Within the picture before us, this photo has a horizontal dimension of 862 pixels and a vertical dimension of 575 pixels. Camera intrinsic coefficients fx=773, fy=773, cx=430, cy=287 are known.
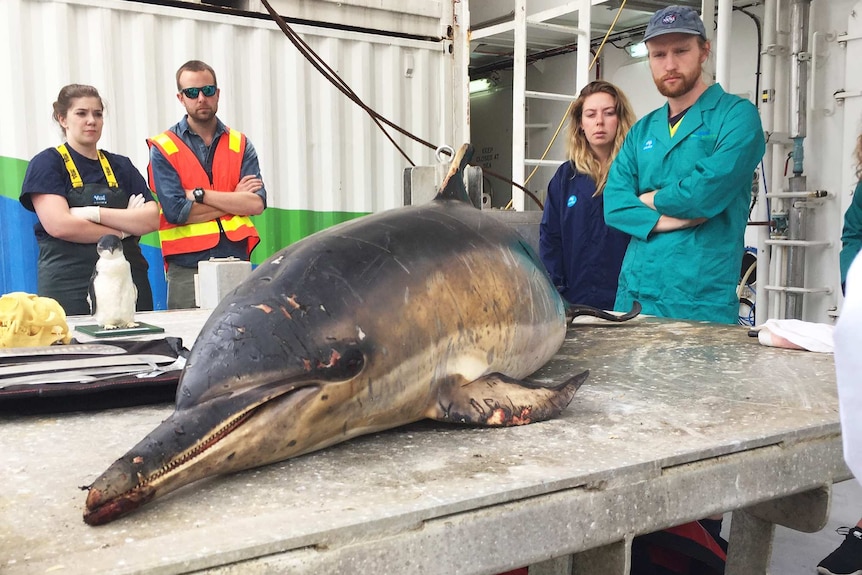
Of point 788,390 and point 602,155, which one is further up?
point 602,155

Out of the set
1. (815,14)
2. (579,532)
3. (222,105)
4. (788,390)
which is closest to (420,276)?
(579,532)

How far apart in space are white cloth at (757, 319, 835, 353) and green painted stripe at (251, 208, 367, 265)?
3.99 m

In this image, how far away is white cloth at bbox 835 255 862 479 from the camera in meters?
0.59

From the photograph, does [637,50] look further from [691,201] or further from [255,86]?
[691,201]

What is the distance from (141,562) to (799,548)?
332cm

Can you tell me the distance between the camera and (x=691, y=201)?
3.21 m

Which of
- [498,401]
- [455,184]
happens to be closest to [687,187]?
[455,184]

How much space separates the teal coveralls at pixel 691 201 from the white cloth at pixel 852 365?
107 inches

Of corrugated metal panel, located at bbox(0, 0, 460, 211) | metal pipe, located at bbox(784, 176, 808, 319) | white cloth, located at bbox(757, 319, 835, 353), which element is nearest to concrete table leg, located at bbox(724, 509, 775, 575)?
white cloth, located at bbox(757, 319, 835, 353)

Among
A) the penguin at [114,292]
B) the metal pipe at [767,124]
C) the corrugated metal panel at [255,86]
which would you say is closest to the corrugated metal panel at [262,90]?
the corrugated metal panel at [255,86]

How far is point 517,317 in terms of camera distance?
1962mm

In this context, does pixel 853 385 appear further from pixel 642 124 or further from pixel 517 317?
pixel 642 124

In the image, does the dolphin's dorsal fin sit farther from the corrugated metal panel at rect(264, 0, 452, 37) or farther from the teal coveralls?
the corrugated metal panel at rect(264, 0, 452, 37)

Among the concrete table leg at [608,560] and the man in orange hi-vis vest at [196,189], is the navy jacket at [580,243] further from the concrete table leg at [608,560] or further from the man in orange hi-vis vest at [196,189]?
the concrete table leg at [608,560]
